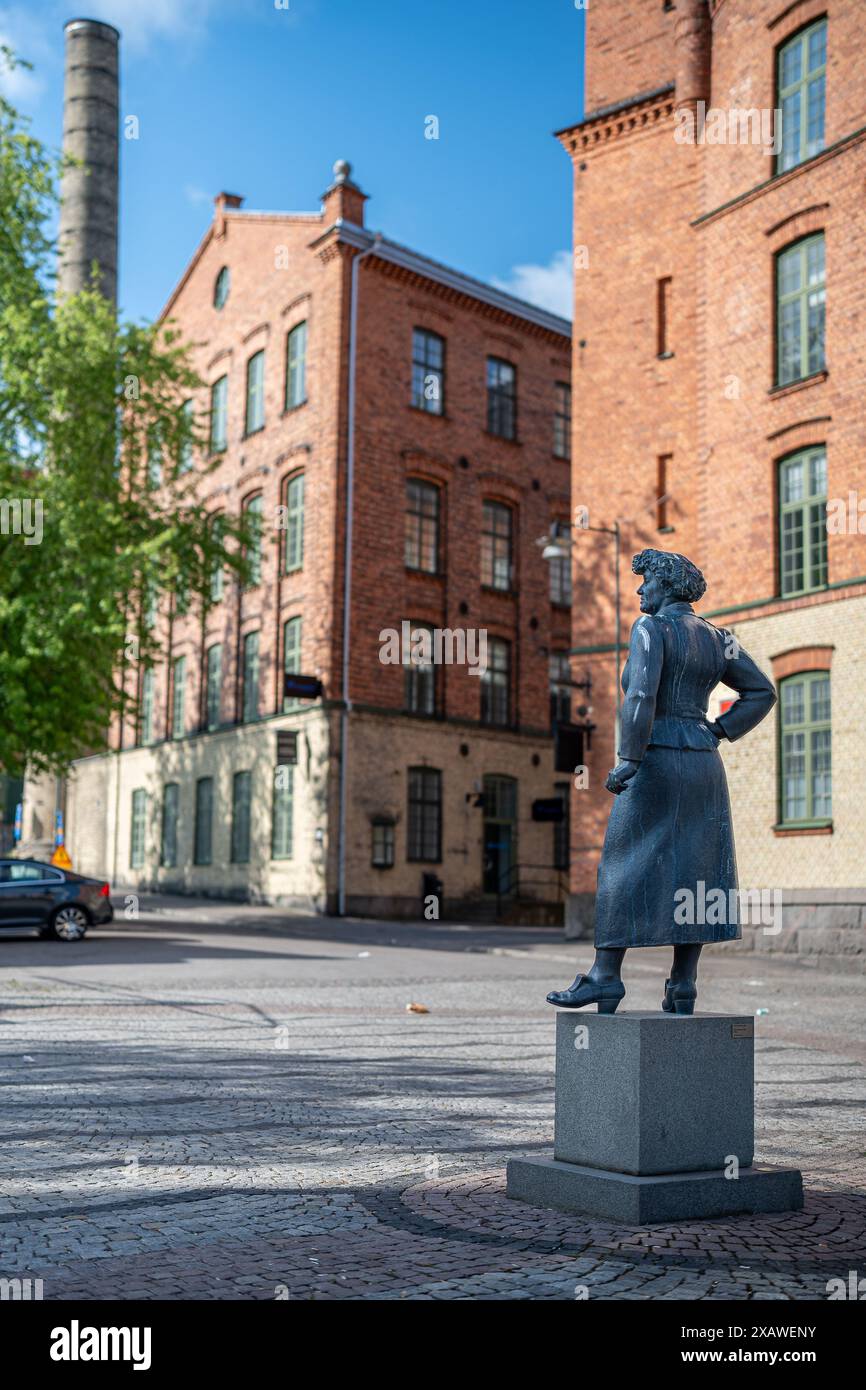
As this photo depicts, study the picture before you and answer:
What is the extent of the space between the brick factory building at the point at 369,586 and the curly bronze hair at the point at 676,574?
26.5m

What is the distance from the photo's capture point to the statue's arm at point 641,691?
6.15 metres

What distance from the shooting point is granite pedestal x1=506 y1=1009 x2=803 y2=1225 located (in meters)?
5.70

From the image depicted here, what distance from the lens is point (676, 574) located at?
6559 mm

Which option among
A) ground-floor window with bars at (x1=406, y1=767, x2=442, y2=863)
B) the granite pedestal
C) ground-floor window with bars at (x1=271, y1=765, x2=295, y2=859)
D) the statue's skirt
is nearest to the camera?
the granite pedestal

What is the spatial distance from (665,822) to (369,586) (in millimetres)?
28879

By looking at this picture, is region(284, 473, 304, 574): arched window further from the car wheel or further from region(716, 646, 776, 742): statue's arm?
region(716, 646, 776, 742): statue's arm

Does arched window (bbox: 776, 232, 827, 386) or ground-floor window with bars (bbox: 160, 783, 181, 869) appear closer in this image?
arched window (bbox: 776, 232, 827, 386)

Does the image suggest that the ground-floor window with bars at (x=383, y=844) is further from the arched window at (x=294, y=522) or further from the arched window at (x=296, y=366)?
the arched window at (x=296, y=366)

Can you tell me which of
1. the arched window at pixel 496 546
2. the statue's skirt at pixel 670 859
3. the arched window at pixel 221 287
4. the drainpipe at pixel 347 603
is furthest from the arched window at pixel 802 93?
the arched window at pixel 221 287

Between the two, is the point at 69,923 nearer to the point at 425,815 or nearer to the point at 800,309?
the point at 425,815

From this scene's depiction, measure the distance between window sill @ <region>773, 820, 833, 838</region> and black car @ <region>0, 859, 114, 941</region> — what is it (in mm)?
11227

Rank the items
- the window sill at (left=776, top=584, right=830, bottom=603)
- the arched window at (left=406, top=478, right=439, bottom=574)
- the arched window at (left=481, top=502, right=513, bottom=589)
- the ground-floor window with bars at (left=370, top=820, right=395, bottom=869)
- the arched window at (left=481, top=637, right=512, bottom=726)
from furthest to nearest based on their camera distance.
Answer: the arched window at (left=481, top=502, right=513, bottom=589) → the arched window at (left=481, top=637, right=512, bottom=726) → the arched window at (left=406, top=478, right=439, bottom=574) → the ground-floor window with bars at (left=370, top=820, right=395, bottom=869) → the window sill at (left=776, top=584, right=830, bottom=603)

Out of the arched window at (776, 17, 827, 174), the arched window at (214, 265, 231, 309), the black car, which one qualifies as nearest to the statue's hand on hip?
the black car
